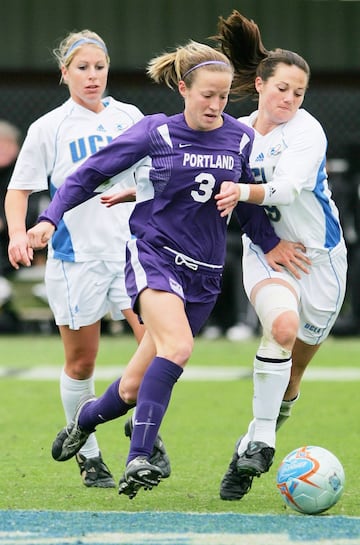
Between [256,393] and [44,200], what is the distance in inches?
388

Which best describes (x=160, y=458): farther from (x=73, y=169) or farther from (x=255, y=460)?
(x=73, y=169)

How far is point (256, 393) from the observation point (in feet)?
17.4

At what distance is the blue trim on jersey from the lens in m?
5.55

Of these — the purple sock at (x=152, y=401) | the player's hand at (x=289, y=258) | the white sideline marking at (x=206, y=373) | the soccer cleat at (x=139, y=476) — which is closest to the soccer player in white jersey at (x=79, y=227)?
the player's hand at (x=289, y=258)

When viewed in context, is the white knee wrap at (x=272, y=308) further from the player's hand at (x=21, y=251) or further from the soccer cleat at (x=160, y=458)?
the player's hand at (x=21, y=251)

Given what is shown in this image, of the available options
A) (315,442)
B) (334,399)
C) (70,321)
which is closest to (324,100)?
(334,399)

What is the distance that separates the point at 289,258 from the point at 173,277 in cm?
64

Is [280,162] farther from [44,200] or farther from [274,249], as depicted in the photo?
[44,200]

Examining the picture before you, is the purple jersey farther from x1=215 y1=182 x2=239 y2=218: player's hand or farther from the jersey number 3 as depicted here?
x1=215 y1=182 x2=239 y2=218: player's hand

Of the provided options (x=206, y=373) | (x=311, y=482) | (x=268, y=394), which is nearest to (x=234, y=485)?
(x=268, y=394)

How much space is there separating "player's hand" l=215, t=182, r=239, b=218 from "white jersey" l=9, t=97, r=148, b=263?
100 cm

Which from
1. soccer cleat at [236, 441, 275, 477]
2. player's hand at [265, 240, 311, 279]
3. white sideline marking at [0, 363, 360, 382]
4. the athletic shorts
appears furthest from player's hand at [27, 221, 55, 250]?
white sideline marking at [0, 363, 360, 382]

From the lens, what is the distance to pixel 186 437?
7.47 m

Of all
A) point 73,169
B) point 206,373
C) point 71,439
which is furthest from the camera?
point 206,373
